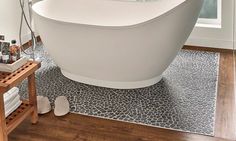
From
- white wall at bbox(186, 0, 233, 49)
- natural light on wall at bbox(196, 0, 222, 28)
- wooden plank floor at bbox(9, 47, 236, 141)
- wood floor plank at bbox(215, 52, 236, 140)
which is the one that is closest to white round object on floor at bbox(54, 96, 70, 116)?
wooden plank floor at bbox(9, 47, 236, 141)

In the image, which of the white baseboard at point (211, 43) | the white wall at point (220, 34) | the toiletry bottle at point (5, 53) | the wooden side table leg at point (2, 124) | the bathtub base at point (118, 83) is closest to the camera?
the wooden side table leg at point (2, 124)

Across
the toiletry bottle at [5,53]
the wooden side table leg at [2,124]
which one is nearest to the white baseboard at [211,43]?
the toiletry bottle at [5,53]

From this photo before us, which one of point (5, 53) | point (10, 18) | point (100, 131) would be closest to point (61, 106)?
point (100, 131)

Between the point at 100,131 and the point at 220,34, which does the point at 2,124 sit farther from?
the point at 220,34

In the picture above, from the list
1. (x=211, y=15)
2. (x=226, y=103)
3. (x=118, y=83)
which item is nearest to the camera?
(x=226, y=103)

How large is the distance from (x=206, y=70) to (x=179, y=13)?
3.39ft

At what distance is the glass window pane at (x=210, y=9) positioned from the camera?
415 cm

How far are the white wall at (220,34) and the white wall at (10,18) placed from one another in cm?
209

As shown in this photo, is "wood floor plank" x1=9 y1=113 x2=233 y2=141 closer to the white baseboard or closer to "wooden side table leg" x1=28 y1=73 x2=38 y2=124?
"wooden side table leg" x1=28 y1=73 x2=38 y2=124

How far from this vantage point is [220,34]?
13.4ft

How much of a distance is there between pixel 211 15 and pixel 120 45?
1863mm

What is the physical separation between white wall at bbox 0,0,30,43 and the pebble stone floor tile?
638 mm

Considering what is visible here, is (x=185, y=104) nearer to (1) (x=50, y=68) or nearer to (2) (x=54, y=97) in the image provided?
(2) (x=54, y=97)

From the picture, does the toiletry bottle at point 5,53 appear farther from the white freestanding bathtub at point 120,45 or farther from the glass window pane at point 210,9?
the glass window pane at point 210,9
